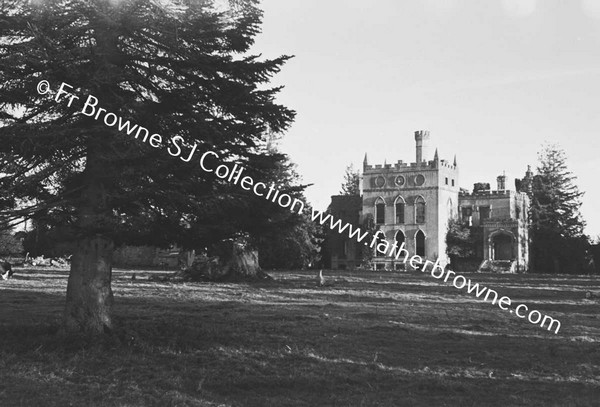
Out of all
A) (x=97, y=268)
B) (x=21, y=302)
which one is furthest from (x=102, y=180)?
(x=21, y=302)

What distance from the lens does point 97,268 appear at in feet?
35.0

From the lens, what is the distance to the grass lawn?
728cm

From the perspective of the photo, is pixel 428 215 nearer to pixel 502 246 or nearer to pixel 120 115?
pixel 502 246

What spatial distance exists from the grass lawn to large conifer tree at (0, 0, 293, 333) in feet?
5.16

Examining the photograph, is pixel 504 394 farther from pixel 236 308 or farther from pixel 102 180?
pixel 236 308

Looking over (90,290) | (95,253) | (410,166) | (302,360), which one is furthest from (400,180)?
(302,360)

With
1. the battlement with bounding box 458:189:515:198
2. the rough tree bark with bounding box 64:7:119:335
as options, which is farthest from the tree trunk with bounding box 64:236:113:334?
the battlement with bounding box 458:189:515:198

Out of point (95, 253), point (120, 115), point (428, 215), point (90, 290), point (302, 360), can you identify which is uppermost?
point (428, 215)

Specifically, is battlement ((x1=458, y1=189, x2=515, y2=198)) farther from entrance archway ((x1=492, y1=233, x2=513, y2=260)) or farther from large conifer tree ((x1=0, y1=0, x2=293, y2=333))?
large conifer tree ((x1=0, y1=0, x2=293, y2=333))

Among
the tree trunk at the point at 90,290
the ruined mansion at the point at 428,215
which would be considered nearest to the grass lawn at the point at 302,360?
the tree trunk at the point at 90,290

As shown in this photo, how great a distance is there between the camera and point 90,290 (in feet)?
34.8

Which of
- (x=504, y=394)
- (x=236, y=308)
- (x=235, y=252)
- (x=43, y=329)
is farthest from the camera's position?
(x=235, y=252)

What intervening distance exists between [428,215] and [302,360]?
49386 mm

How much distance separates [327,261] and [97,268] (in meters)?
51.9
